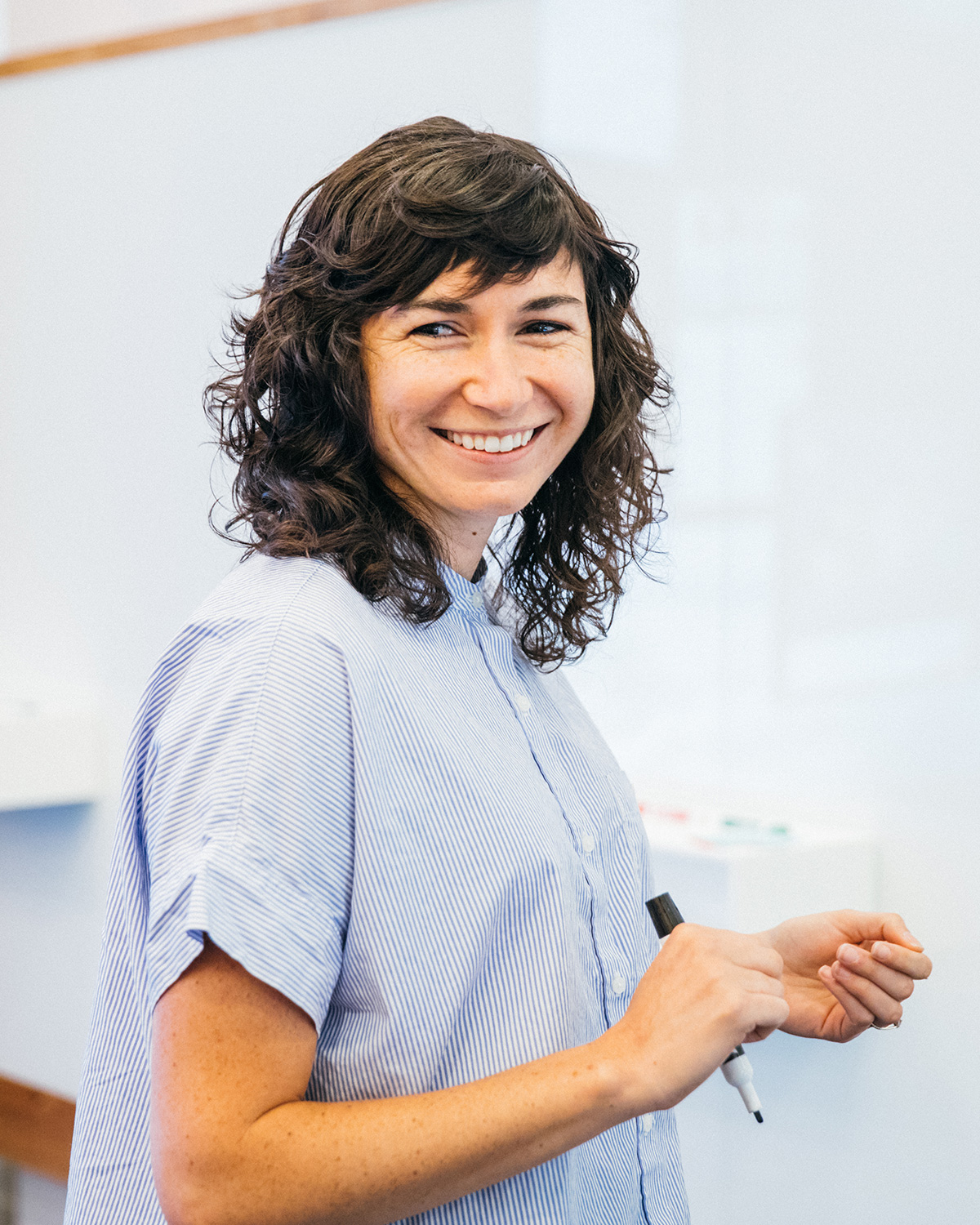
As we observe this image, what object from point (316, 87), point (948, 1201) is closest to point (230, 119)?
point (316, 87)

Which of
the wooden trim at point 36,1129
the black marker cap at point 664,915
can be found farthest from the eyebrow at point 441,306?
the wooden trim at point 36,1129

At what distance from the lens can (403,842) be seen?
846mm

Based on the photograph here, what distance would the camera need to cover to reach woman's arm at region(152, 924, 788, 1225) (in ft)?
2.45

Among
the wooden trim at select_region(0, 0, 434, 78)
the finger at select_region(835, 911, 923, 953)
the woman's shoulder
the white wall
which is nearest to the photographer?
the woman's shoulder

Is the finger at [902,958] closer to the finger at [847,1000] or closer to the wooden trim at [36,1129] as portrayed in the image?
the finger at [847,1000]

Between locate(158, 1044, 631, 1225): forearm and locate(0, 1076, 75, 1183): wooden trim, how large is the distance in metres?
2.32

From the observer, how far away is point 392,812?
843mm

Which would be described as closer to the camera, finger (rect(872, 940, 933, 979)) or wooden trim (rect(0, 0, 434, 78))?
finger (rect(872, 940, 933, 979))

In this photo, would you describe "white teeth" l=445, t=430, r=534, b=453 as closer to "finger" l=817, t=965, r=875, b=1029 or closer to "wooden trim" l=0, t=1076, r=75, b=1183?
"finger" l=817, t=965, r=875, b=1029

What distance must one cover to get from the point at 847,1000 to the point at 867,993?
0.07 feet

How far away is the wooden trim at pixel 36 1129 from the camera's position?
9.40ft

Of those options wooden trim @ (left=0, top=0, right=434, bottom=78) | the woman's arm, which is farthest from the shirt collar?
wooden trim @ (left=0, top=0, right=434, bottom=78)

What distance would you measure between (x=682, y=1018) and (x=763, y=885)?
0.95 m

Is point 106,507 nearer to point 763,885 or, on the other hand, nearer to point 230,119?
point 230,119
